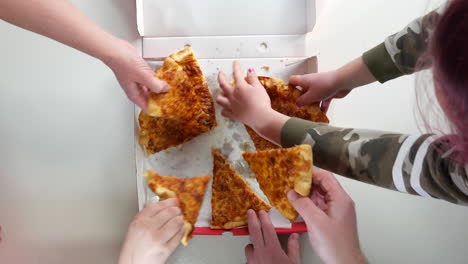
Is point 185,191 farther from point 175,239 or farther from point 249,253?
point 249,253

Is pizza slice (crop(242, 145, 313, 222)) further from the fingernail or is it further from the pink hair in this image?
the pink hair

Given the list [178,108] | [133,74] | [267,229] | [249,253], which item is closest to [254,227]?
[267,229]

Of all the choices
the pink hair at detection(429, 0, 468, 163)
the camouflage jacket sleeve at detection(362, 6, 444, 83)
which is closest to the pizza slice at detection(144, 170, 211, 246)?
the camouflage jacket sleeve at detection(362, 6, 444, 83)

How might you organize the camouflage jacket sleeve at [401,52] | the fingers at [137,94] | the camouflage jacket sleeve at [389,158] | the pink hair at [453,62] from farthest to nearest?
1. the fingers at [137,94]
2. the camouflage jacket sleeve at [401,52]
3. the camouflage jacket sleeve at [389,158]
4. the pink hair at [453,62]

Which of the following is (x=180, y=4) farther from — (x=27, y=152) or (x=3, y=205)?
(x=3, y=205)

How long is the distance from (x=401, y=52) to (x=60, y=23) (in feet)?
2.05

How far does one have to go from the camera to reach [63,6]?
0.59 meters

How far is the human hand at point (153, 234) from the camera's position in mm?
793

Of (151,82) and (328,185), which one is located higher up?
(151,82)

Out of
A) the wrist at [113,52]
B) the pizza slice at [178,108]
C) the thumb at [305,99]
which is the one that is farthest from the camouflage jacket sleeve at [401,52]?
the wrist at [113,52]

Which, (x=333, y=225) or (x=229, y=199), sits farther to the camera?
(x=229, y=199)

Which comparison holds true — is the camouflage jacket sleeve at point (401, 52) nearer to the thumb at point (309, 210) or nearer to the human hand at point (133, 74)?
the thumb at point (309, 210)

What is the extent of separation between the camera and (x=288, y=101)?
2.68 feet

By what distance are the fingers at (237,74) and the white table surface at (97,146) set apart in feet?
0.90
